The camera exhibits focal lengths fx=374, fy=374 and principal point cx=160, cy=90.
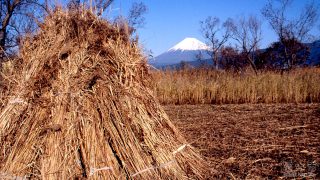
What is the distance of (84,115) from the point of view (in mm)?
3072

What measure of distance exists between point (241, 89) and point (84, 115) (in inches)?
324

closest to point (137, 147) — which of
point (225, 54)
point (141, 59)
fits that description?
point (141, 59)

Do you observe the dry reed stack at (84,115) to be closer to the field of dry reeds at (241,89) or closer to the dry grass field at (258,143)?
the dry grass field at (258,143)

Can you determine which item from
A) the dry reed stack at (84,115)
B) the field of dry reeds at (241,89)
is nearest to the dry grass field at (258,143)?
the dry reed stack at (84,115)

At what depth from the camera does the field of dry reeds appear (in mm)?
10280

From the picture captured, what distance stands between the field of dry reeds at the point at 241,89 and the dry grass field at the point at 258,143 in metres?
2.88

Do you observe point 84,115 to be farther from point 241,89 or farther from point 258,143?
point 241,89

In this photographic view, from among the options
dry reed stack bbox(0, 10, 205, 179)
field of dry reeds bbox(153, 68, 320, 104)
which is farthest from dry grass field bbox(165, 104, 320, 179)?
field of dry reeds bbox(153, 68, 320, 104)

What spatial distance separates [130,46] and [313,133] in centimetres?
296

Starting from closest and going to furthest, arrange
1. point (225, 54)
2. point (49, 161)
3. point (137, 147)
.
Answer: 1. point (49, 161)
2. point (137, 147)
3. point (225, 54)

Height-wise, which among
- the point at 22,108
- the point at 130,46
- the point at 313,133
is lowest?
the point at 313,133

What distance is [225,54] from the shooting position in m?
45.2

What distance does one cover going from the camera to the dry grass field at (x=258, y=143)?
11.5 ft

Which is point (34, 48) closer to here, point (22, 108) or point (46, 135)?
point (22, 108)
